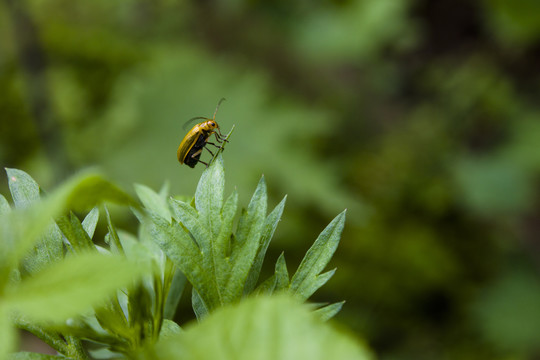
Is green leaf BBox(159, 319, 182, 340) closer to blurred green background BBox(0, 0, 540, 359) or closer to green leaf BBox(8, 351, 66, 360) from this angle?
green leaf BBox(8, 351, 66, 360)

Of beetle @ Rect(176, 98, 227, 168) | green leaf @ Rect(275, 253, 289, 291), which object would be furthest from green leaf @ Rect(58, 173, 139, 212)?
beetle @ Rect(176, 98, 227, 168)

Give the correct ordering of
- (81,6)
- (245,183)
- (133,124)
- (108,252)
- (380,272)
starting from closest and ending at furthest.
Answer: (108,252), (380,272), (245,183), (133,124), (81,6)

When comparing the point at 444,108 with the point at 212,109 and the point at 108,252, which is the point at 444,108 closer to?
the point at 212,109

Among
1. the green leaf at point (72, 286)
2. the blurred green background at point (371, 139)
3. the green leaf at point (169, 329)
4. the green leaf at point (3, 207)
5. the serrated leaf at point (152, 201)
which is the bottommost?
the green leaf at point (72, 286)

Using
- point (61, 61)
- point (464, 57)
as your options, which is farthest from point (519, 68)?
point (61, 61)

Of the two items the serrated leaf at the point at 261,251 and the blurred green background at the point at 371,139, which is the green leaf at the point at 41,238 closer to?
the serrated leaf at the point at 261,251

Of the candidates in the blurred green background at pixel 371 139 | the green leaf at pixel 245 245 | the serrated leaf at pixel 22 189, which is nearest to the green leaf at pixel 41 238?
the serrated leaf at pixel 22 189

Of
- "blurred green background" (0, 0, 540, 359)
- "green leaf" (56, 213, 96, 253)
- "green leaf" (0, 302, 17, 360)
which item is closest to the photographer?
"green leaf" (0, 302, 17, 360)

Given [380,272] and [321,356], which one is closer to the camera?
[321,356]
